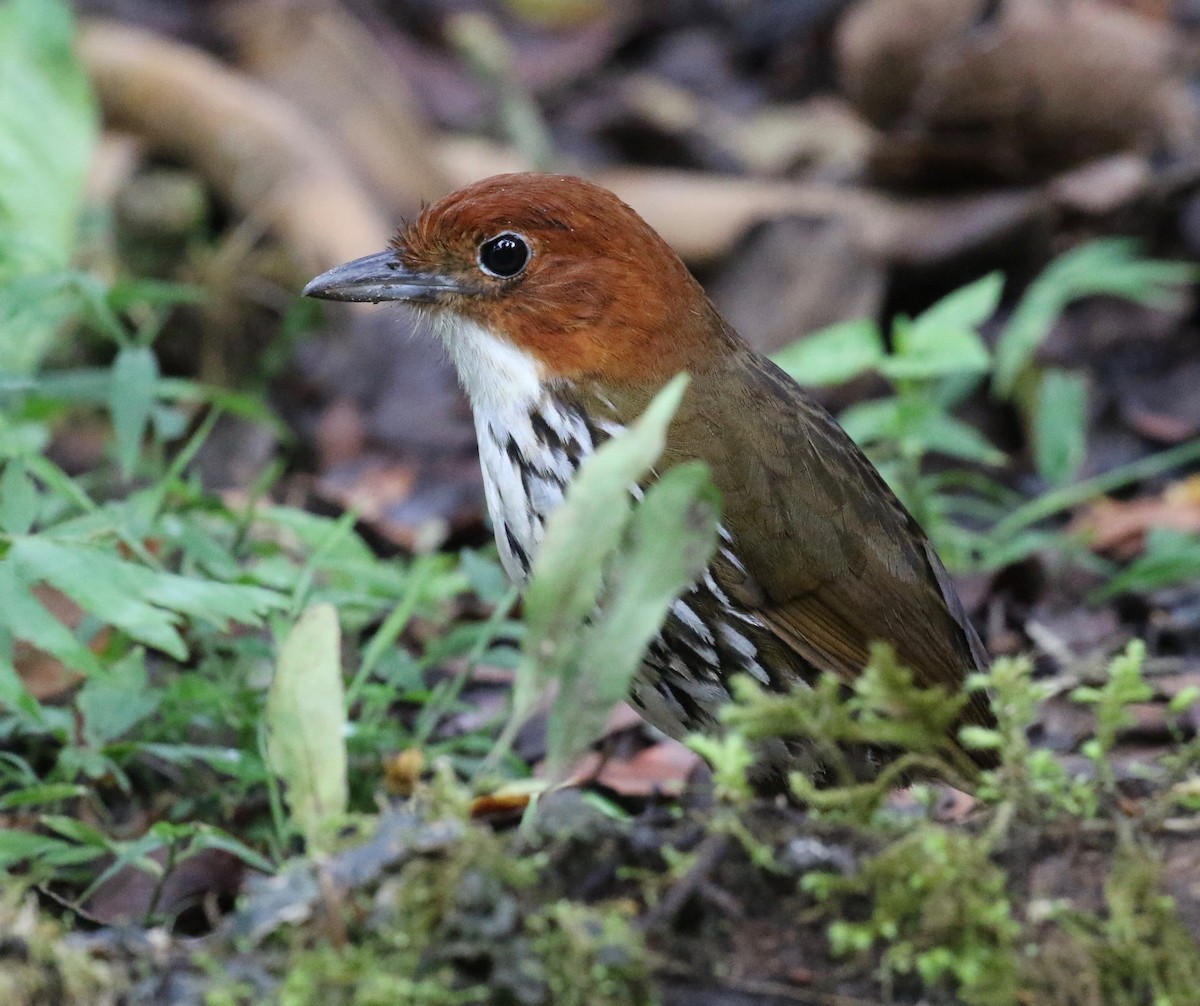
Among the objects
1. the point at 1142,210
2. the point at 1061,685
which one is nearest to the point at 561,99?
the point at 1142,210

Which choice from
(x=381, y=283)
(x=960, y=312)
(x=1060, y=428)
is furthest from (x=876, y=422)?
(x=381, y=283)

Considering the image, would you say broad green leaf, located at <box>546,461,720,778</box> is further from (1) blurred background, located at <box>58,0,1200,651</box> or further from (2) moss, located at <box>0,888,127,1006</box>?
(1) blurred background, located at <box>58,0,1200,651</box>

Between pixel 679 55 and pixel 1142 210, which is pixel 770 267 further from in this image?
pixel 679 55

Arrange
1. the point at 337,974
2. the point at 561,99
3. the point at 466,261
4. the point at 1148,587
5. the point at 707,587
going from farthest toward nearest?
the point at 561,99 < the point at 1148,587 < the point at 466,261 < the point at 707,587 < the point at 337,974

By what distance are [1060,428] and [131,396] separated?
2571 mm

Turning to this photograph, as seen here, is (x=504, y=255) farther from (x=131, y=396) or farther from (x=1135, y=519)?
(x=1135, y=519)

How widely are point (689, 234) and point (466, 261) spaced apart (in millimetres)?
3008

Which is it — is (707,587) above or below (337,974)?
above

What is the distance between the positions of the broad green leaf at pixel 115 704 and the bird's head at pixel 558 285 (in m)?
0.86

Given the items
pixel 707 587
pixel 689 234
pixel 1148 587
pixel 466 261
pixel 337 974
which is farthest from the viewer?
pixel 689 234

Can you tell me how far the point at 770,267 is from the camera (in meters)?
5.91

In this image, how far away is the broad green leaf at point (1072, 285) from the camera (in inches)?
203

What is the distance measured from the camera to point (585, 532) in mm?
1932

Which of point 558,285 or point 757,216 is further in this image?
point 757,216
